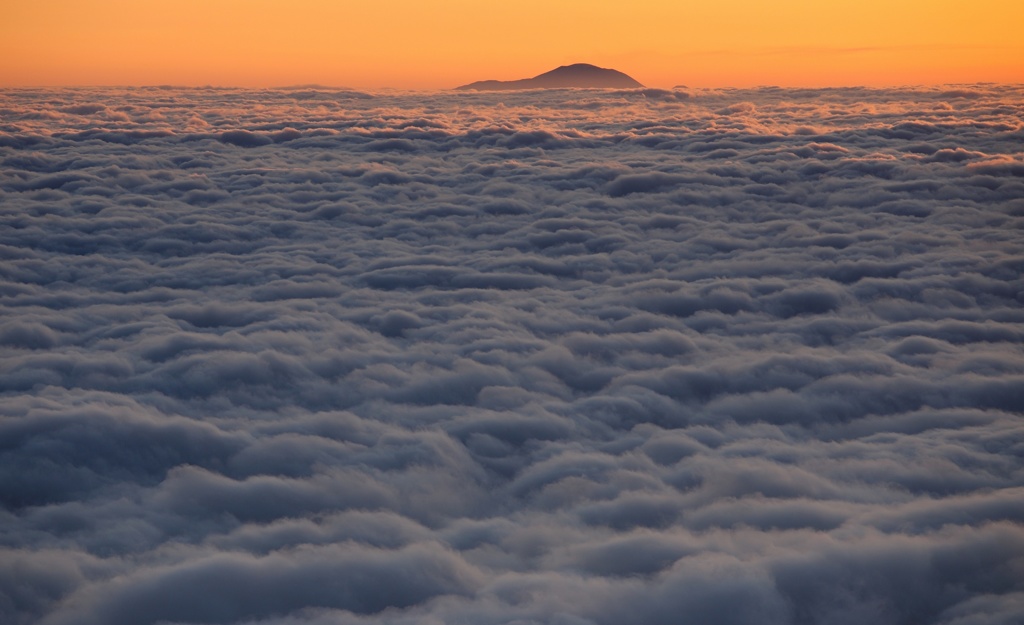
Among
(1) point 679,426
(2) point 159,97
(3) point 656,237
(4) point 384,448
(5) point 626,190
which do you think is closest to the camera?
(4) point 384,448

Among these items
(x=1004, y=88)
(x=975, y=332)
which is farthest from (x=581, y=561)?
(x=1004, y=88)

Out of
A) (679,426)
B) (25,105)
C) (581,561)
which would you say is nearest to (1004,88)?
(679,426)

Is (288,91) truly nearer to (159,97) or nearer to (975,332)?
(159,97)

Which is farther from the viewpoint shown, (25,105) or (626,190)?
(25,105)

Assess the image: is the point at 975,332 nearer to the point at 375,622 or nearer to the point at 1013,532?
the point at 1013,532

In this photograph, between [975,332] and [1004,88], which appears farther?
[1004,88]

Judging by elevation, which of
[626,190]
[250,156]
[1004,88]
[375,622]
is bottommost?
[375,622]

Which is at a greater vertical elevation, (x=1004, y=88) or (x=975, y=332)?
(x=1004, y=88)

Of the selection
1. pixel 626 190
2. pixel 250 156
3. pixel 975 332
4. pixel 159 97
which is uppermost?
pixel 159 97

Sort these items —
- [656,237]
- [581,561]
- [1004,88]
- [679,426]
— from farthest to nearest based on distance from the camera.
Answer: [1004,88] → [656,237] → [679,426] → [581,561]
